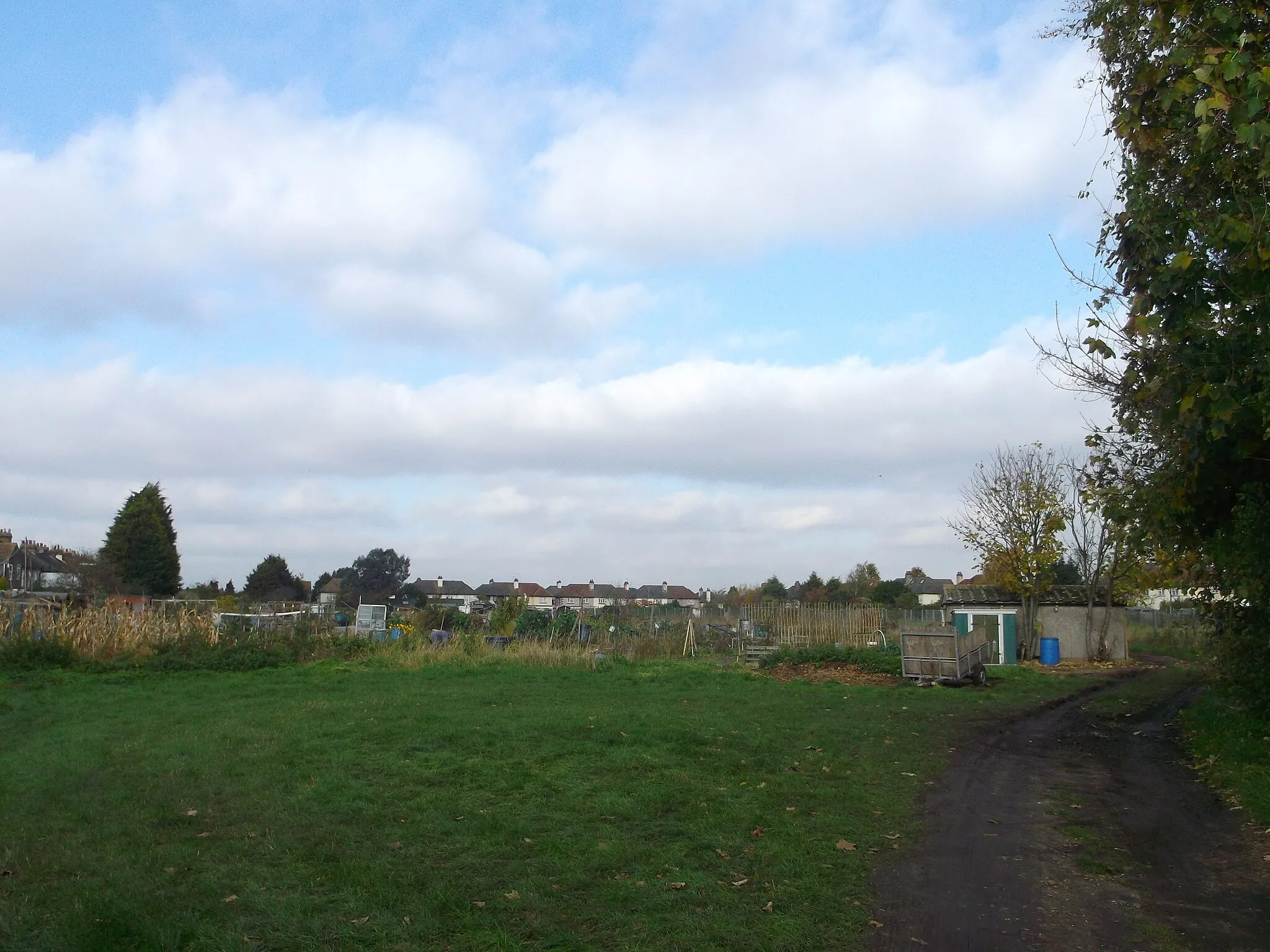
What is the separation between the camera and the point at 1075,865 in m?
7.55

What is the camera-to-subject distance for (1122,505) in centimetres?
1327

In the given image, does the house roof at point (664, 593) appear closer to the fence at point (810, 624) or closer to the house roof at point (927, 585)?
the house roof at point (927, 585)

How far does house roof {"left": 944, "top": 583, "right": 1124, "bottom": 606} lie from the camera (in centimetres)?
3919

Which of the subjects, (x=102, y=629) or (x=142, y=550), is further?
(x=142, y=550)

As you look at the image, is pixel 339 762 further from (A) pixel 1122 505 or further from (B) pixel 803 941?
(A) pixel 1122 505

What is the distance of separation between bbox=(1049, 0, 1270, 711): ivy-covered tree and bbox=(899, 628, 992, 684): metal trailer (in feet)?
34.0

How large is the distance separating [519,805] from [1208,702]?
14432mm

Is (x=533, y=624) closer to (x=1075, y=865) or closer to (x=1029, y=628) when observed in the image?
(x=1029, y=628)

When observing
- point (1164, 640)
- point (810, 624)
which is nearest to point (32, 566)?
point (810, 624)

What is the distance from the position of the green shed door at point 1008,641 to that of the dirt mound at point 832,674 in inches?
423

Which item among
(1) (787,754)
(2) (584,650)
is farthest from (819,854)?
(2) (584,650)

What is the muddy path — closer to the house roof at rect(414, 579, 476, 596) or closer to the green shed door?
the green shed door

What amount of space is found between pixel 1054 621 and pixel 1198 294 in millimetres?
30843

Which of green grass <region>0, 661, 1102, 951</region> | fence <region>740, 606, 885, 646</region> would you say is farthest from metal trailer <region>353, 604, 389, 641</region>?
green grass <region>0, 661, 1102, 951</region>
